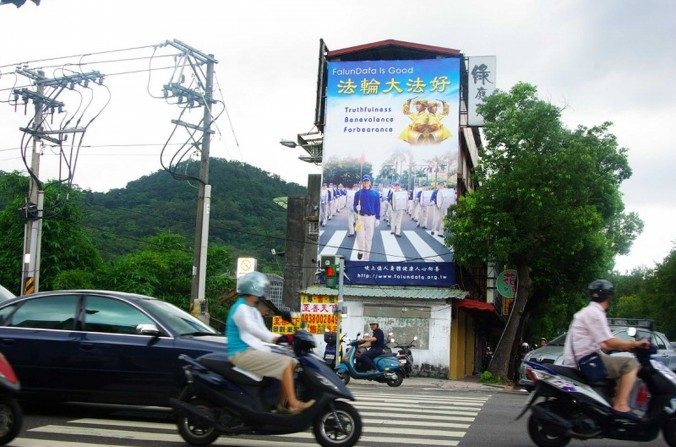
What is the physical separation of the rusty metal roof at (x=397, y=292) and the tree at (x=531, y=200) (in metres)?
1.33

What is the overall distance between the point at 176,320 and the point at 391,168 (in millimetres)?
21281

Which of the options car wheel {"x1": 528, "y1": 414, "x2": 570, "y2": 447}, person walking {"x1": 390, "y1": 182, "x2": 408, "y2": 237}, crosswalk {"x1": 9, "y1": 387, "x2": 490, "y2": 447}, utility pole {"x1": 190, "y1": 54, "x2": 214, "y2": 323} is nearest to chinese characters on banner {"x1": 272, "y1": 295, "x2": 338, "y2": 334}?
person walking {"x1": 390, "y1": 182, "x2": 408, "y2": 237}

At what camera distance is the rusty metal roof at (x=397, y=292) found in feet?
94.6

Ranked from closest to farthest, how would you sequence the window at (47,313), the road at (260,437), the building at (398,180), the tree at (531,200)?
the road at (260,437) → the window at (47,313) → the tree at (531,200) → the building at (398,180)

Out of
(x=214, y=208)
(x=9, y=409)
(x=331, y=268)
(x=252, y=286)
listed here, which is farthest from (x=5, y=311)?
(x=214, y=208)

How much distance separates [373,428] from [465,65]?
24.2 meters

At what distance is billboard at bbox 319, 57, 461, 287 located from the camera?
29.4 m

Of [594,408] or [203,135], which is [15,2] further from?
[203,135]

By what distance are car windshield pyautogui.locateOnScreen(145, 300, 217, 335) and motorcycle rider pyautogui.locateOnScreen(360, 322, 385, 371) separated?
1089 centimetres

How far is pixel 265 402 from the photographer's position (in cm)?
727

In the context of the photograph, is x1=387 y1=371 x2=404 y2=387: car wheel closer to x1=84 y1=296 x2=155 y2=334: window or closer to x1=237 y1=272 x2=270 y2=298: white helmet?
x1=84 y1=296 x2=155 y2=334: window

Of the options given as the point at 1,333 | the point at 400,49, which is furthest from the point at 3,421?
the point at 400,49

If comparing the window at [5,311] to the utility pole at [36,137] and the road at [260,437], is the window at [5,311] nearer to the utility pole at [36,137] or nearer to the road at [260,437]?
the road at [260,437]

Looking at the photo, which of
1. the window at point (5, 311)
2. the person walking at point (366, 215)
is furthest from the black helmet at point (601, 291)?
the person walking at point (366, 215)
